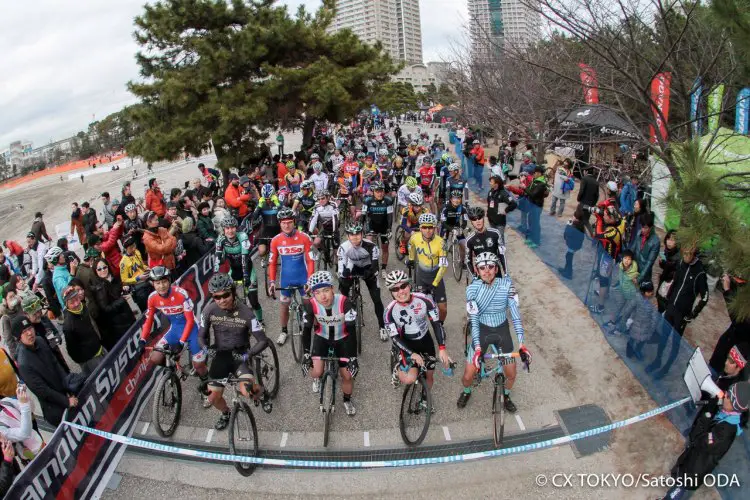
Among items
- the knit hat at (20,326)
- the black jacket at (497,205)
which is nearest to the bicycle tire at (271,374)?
the knit hat at (20,326)

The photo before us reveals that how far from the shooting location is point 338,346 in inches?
236

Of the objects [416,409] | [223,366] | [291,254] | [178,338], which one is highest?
[291,254]

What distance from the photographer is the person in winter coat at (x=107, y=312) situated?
7402mm

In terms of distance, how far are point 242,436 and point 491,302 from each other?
357cm

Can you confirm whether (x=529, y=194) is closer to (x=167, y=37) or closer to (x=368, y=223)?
(x=368, y=223)

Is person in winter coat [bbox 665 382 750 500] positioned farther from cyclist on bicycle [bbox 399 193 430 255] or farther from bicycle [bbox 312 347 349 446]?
cyclist on bicycle [bbox 399 193 430 255]

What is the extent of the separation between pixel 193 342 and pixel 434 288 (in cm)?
379

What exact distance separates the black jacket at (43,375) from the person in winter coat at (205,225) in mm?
5163

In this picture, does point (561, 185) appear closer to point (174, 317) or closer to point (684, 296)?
point (684, 296)

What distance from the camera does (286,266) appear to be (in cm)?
775

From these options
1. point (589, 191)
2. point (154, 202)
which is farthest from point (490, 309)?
point (154, 202)

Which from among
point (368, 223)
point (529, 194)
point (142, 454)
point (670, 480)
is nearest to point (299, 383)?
point (142, 454)

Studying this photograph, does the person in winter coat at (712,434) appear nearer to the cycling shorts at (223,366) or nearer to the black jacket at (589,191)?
the cycling shorts at (223,366)

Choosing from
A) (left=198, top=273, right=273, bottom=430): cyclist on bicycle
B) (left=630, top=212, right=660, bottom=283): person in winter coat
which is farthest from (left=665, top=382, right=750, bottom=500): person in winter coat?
(left=198, top=273, right=273, bottom=430): cyclist on bicycle
